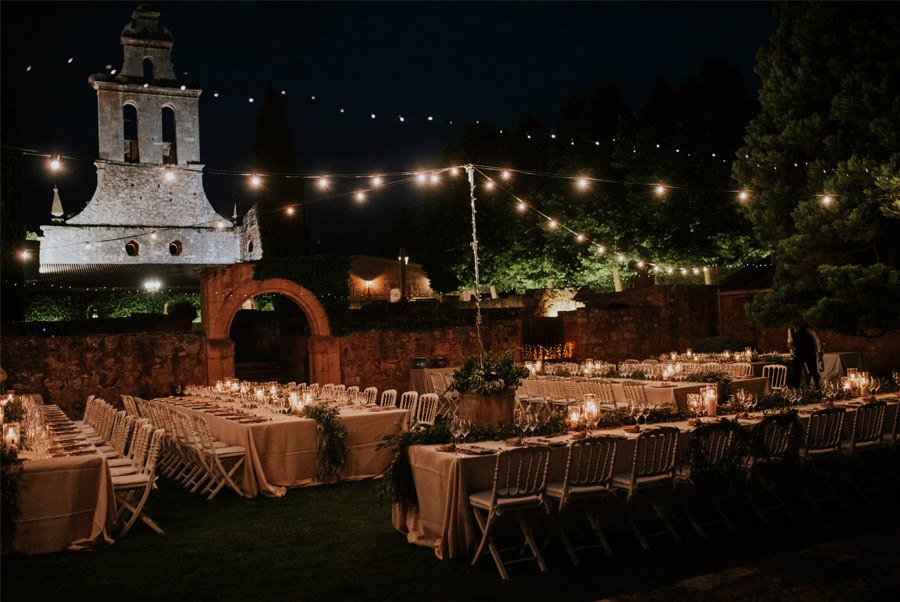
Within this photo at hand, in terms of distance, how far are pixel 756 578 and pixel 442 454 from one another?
2.11m

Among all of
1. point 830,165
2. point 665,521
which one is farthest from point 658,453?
point 830,165

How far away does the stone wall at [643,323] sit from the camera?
59.8 ft

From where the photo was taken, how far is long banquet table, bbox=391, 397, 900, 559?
5.20 m

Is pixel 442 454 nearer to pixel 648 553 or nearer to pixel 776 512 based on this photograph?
pixel 648 553

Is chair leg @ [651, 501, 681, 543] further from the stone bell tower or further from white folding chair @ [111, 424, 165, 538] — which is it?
the stone bell tower

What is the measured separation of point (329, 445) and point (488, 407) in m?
1.96

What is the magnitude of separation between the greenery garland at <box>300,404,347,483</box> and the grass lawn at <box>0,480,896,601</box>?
4.24ft

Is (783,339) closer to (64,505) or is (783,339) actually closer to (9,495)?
(64,505)

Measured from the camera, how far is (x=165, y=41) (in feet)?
103

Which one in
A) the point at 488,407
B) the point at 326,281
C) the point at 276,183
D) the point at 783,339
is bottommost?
the point at 488,407

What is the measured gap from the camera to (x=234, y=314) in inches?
612

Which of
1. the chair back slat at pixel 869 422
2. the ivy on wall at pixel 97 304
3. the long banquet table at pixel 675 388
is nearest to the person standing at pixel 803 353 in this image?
the long banquet table at pixel 675 388

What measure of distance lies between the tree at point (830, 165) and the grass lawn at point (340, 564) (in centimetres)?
654

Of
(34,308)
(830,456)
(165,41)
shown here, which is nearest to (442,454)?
(830,456)
